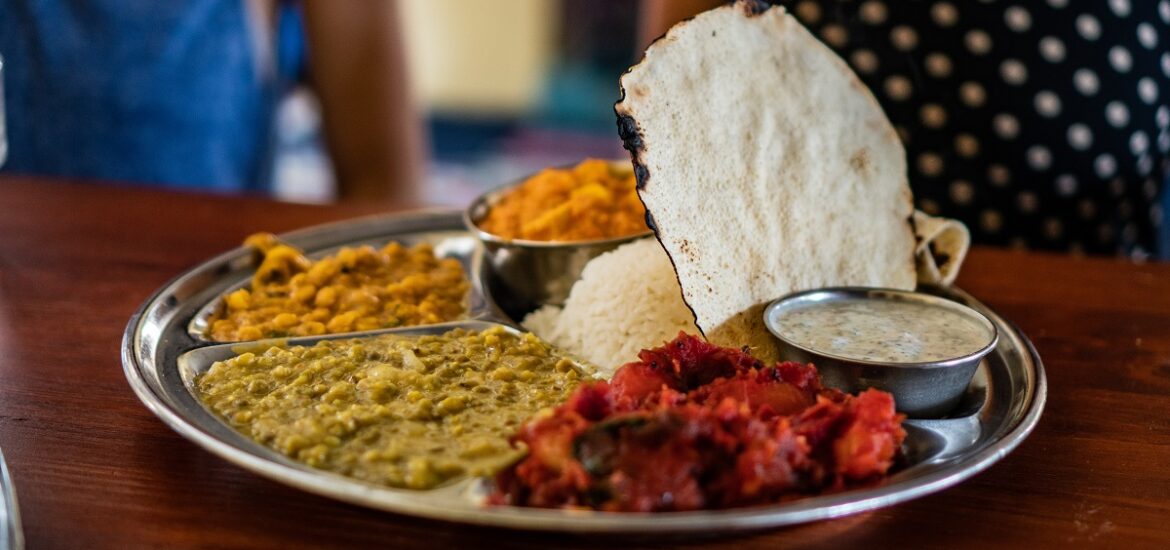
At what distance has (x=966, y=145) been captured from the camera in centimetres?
302

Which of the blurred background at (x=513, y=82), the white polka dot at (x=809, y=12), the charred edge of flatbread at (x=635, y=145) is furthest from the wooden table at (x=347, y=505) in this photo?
the blurred background at (x=513, y=82)

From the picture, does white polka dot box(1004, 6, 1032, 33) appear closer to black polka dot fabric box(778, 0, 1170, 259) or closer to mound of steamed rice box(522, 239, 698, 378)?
black polka dot fabric box(778, 0, 1170, 259)

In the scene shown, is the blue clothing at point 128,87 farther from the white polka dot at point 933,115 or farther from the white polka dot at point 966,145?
the white polka dot at point 966,145

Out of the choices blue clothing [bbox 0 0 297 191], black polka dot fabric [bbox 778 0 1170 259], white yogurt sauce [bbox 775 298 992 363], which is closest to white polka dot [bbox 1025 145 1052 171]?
black polka dot fabric [bbox 778 0 1170 259]

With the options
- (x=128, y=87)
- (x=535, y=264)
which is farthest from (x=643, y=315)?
(x=128, y=87)

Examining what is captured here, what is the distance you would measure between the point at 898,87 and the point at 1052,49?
0.44 metres

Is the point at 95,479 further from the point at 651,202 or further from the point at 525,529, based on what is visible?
the point at 651,202

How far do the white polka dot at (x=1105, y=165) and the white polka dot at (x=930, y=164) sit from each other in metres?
0.44

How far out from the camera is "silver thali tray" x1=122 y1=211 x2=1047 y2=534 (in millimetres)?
1124

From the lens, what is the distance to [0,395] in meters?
1.62

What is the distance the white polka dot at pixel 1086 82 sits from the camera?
112 inches

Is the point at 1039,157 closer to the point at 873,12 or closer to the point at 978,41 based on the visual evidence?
the point at 978,41

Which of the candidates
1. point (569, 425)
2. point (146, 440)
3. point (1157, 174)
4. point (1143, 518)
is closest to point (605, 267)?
point (569, 425)

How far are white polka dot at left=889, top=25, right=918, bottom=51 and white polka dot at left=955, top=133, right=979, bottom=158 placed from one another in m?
0.32
